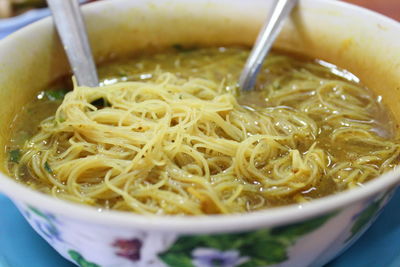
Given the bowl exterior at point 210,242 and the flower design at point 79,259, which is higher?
the bowl exterior at point 210,242

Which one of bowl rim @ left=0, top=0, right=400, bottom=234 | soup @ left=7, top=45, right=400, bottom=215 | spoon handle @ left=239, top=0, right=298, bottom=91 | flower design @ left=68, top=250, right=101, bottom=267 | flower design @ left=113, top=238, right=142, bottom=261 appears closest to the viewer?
bowl rim @ left=0, top=0, right=400, bottom=234

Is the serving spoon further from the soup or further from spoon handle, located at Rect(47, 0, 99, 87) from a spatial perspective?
the soup

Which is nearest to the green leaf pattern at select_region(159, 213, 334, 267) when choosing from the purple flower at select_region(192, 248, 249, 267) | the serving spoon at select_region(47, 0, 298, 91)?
the purple flower at select_region(192, 248, 249, 267)

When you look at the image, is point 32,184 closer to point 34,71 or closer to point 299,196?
point 34,71

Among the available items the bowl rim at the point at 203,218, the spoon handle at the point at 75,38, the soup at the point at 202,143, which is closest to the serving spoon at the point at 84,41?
the spoon handle at the point at 75,38

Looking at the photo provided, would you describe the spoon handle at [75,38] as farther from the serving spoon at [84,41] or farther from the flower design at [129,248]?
the flower design at [129,248]

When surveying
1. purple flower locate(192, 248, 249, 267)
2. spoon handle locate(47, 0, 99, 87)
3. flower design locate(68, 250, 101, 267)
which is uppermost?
spoon handle locate(47, 0, 99, 87)

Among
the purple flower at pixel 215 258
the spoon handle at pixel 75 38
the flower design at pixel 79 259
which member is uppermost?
the spoon handle at pixel 75 38
